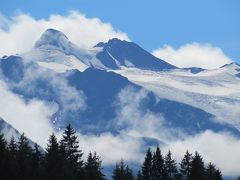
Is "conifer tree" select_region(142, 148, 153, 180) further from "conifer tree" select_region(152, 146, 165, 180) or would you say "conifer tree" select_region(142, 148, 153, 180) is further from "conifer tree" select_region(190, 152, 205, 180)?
"conifer tree" select_region(190, 152, 205, 180)

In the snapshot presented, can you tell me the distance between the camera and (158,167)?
103562 millimetres

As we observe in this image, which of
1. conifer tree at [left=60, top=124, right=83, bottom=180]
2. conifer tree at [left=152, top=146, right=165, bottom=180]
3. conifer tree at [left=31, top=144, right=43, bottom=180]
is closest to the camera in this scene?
conifer tree at [left=31, top=144, right=43, bottom=180]

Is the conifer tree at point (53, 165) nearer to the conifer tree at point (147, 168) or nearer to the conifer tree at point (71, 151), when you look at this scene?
the conifer tree at point (71, 151)

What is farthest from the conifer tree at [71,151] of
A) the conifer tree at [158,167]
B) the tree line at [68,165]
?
the conifer tree at [158,167]

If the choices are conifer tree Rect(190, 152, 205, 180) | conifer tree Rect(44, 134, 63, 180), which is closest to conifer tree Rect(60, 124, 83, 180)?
conifer tree Rect(44, 134, 63, 180)

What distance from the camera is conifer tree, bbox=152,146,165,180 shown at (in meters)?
104

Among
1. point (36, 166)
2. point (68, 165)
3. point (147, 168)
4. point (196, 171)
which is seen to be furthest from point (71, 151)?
point (196, 171)

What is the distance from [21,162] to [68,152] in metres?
15.6

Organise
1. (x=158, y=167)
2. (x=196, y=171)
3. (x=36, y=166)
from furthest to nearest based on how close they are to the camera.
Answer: (x=158, y=167) → (x=196, y=171) → (x=36, y=166)

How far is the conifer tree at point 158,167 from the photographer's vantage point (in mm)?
103613

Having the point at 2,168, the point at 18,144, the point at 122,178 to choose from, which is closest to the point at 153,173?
the point at 122,178

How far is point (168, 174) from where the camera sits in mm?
109500

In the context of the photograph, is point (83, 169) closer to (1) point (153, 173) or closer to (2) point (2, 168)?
(1) point (153, 173)

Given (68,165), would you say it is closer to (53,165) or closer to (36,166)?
(36,166)
